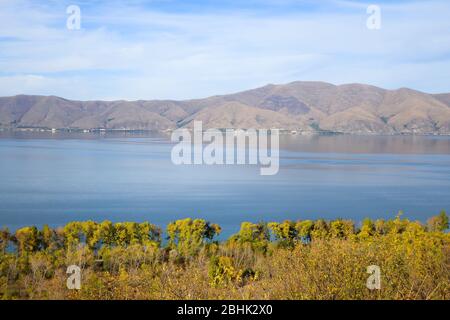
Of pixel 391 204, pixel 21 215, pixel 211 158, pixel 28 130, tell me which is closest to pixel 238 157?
pixel 211 158

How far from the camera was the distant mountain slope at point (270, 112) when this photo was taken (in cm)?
11781

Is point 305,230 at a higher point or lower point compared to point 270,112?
lower

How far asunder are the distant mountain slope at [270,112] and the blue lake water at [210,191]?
227 feet

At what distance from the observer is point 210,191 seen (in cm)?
2936

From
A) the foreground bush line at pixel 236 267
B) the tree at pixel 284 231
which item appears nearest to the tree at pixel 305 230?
the tree at pixel 284 231

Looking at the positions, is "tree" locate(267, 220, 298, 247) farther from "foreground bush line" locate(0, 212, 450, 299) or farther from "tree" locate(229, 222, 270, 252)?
"foreground bush line" locate(0, 212, 450, 299)

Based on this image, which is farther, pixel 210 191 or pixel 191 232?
pixel 210 191

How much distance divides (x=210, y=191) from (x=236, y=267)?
1748 cm

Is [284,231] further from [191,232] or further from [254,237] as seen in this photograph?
[191,232]

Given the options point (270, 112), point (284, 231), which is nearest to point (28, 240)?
point (284, 231)

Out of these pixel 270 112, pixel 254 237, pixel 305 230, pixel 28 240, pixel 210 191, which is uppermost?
pixel 270 112

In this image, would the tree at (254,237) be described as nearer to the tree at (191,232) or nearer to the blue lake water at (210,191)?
the tree at (191,232)
